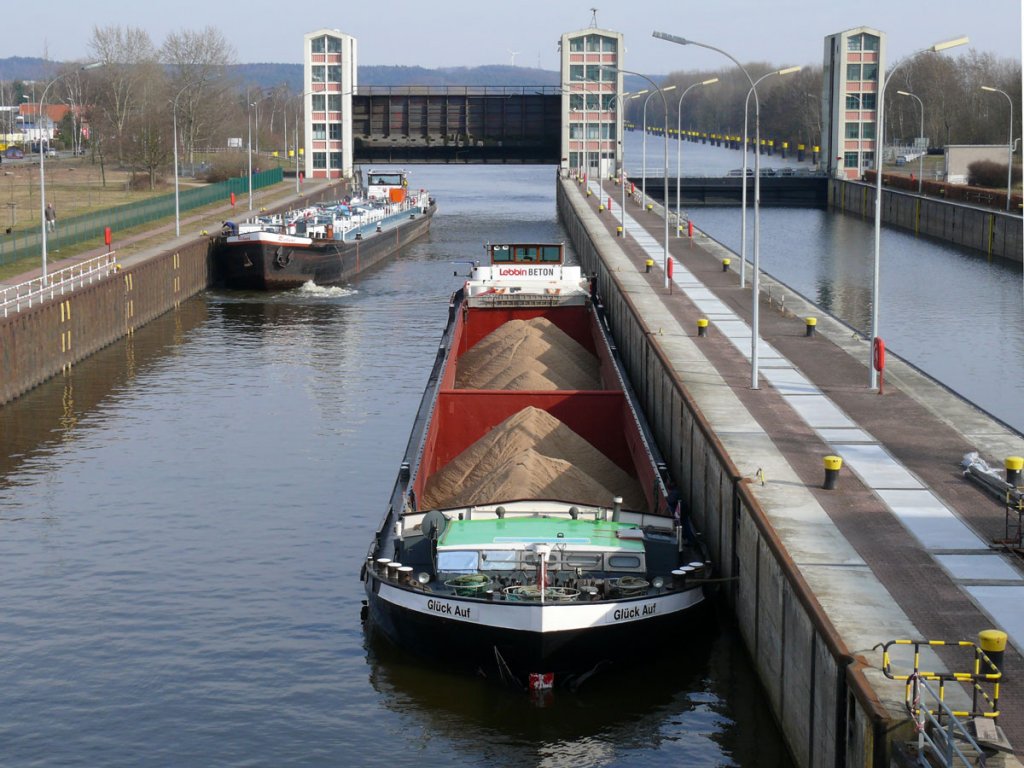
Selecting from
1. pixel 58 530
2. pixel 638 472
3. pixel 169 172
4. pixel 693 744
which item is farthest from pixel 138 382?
pixel 169 172

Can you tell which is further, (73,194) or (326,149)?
(326,149)

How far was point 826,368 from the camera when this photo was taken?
35719 mm

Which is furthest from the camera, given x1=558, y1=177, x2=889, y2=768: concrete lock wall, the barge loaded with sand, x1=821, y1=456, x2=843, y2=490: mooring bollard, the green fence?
the green fence

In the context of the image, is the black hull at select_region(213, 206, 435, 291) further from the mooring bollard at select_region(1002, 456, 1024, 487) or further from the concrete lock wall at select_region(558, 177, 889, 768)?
the mooring bollard at select_region(1002, 456, 1024, 487)

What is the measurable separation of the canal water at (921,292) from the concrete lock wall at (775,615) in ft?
21.8

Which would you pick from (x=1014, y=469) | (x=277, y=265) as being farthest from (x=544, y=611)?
(x=277, y=265)

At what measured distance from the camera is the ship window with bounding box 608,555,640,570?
2261 centimetres

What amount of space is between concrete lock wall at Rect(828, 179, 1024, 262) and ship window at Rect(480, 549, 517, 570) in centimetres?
5759

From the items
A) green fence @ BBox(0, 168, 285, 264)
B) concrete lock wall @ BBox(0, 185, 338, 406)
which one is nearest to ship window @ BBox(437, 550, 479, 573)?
concrete lock wall @ BBox(0, 185, 338, 406)

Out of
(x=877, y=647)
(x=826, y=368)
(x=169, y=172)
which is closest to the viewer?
(x=877, y=647)

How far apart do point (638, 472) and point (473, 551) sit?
911 cm

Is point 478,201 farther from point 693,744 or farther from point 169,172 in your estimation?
point 693,744

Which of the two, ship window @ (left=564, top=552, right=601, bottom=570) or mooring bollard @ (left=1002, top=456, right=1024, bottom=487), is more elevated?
mooring bollard @ (left=1002, top=456, right=1024, bottom=487)

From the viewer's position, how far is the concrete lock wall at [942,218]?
84.2 m
